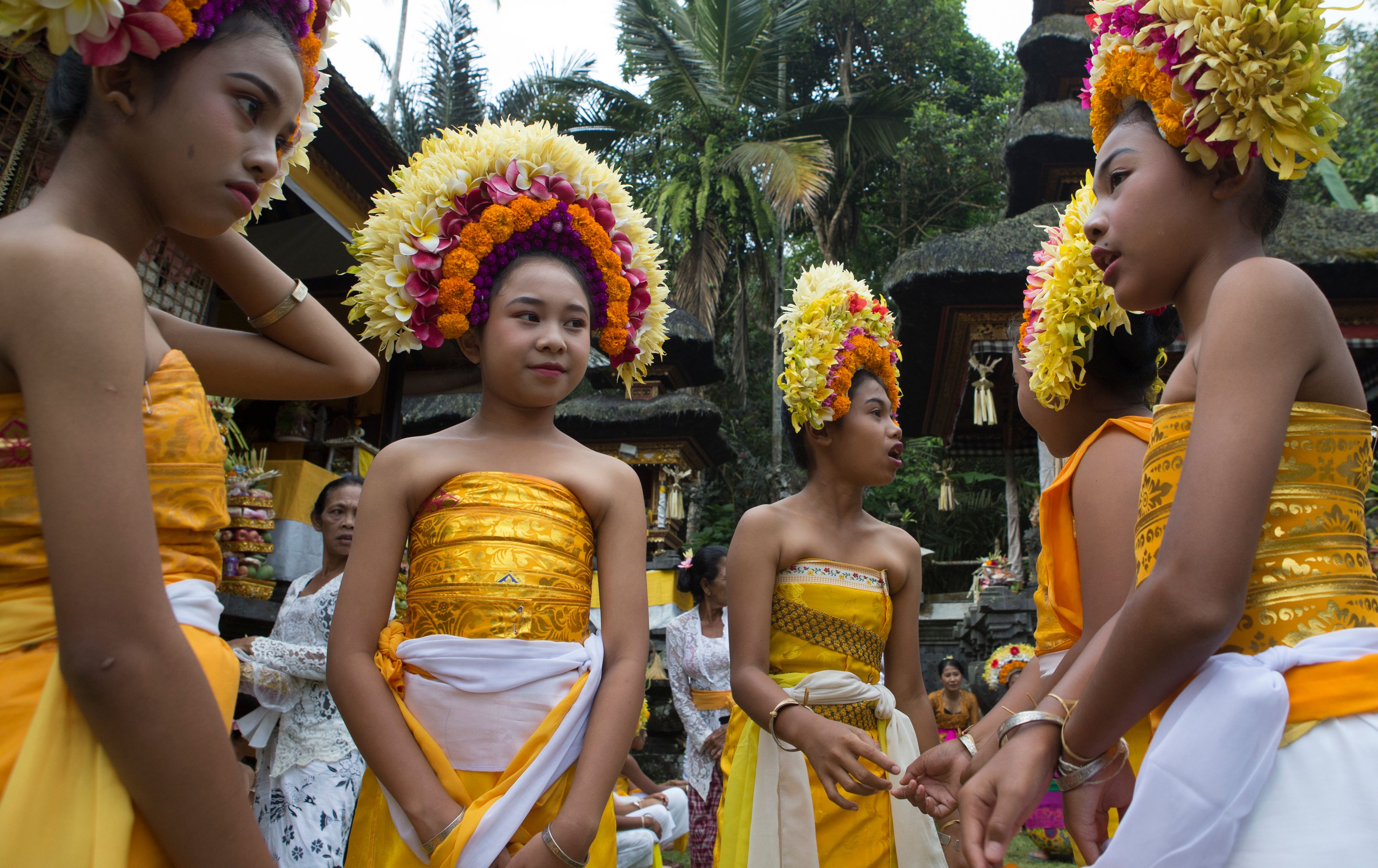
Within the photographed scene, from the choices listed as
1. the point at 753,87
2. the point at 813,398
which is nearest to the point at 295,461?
the point at 813,398

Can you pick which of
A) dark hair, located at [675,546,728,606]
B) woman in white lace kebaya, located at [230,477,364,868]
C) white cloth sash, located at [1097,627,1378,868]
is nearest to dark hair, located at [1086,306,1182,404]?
white cloth sash, located at [1097,627,1378,868]

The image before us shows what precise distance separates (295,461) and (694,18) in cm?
1801

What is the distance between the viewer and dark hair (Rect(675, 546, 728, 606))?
6.25 metres

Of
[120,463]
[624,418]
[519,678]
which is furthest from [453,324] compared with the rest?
[624,418]

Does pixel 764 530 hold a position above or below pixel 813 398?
below

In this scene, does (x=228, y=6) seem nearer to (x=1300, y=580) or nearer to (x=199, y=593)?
(x=199, y=593)

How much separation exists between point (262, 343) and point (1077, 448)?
1952 mm

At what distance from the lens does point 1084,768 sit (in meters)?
1.51

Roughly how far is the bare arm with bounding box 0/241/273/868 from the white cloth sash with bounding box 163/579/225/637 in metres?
0.15

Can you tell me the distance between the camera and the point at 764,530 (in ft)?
9.67

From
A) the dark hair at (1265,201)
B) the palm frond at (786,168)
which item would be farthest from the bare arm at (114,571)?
the palm frond at (786,168)

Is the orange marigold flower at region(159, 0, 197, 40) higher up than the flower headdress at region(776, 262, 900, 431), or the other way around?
the orange marigold flower at region(159, 0, 197, 40)

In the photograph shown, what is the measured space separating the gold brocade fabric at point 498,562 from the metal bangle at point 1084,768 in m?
1.03

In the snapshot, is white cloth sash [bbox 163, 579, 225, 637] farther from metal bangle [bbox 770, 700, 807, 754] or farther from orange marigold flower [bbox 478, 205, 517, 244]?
metal bangle [bbox 770, 700, 807, 754]
